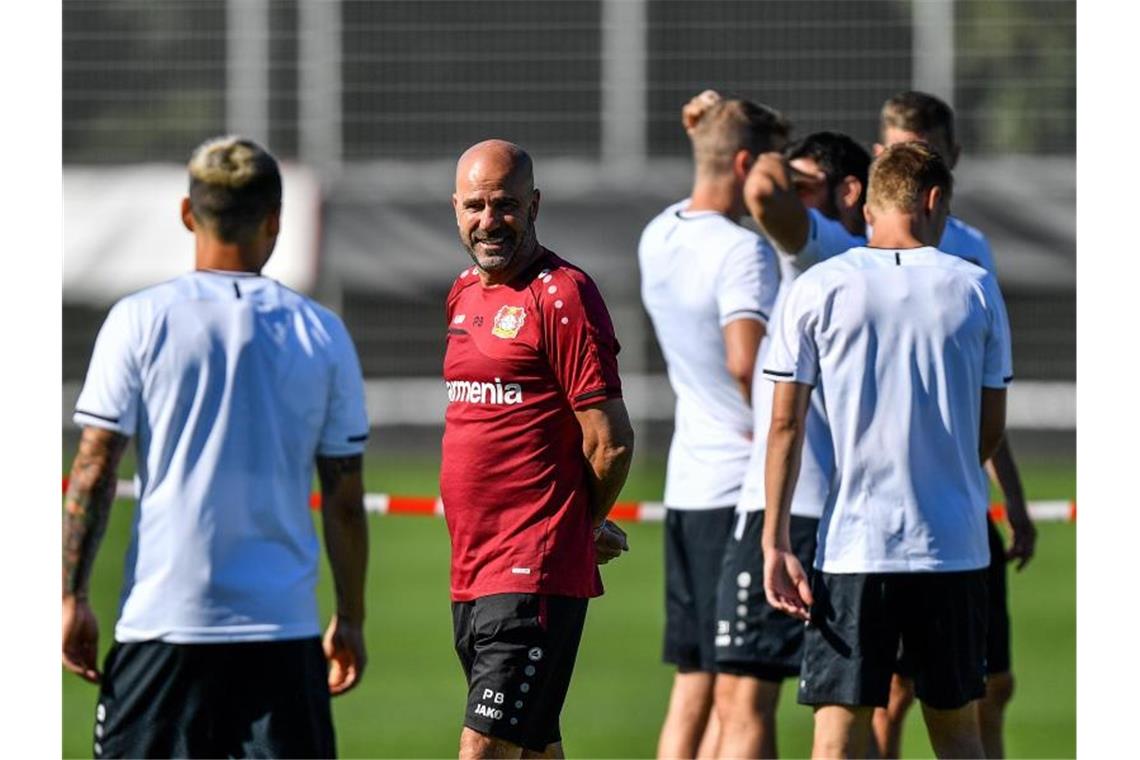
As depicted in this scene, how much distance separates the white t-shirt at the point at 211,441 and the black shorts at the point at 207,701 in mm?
46

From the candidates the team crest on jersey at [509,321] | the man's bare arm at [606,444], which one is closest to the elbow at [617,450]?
the man's bare arm at [606,444]

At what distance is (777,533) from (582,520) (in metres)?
0.74

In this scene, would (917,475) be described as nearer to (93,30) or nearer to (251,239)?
(251,239)

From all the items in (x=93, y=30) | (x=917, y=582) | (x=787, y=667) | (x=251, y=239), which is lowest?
(x=787, y=667)

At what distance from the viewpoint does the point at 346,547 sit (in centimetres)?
514

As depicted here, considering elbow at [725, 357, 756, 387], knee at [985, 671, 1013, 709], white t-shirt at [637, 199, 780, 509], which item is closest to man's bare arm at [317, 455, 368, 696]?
elbow at [725, 357, 756, 387]

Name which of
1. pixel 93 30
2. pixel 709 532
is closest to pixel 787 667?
pixel 709 532

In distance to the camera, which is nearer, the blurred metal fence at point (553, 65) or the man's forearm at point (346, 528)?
the man's forearm at point (346, 528)

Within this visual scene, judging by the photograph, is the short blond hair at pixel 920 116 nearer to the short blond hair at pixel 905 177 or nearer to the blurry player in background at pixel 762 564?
the blurry player in background at pixel 762 564

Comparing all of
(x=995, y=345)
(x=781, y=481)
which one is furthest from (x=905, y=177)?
(x=781, y=481)

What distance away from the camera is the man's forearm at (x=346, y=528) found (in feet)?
16.9

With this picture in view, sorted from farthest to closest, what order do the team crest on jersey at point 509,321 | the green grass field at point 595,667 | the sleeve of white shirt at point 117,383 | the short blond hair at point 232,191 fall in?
the green grass field at point 595,667 < the team crest on jersey at point 509,321 < the short blond hair at point 232,191 < the sleeve of white shirt at point 117,383

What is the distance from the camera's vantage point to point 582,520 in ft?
17.6

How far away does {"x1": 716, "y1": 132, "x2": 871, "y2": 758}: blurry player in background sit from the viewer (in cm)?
656
